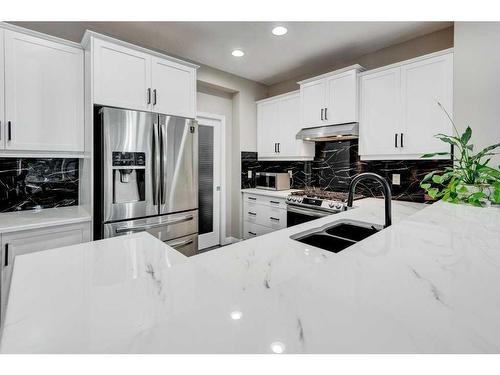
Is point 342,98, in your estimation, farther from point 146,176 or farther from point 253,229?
point 146,176

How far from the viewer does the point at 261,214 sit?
385 cm

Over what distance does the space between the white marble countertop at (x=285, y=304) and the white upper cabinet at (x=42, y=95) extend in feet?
5.81

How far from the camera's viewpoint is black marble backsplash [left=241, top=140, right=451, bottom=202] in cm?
299

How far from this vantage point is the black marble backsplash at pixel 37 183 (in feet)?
7.99

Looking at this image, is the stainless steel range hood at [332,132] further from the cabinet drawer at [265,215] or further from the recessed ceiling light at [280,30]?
the recessed ceiling light at [280,30]

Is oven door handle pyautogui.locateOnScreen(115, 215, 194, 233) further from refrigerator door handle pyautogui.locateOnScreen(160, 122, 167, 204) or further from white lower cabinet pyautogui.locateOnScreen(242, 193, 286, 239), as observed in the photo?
white lower cabinet pyautogui.locateOnScreen(242, 193, 286, 239)

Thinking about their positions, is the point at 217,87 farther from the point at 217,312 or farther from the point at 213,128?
the point at 217,312

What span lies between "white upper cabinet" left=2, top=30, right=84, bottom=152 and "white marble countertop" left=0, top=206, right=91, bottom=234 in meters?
0.56

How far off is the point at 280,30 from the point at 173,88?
1249 millimetres

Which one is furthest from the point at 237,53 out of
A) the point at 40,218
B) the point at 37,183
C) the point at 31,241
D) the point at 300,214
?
the point at 31,241

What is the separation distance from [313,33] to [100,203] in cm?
267

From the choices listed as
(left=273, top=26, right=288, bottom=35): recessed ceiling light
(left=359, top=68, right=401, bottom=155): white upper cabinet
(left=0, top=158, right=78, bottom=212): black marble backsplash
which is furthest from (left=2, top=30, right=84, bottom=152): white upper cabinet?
(left=359, top=68, right=401, bottom=155): white upper cabinet

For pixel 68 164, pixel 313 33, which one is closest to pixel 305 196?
pixel 313 33

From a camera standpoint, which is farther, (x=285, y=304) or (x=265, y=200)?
(x=265, y=200)
